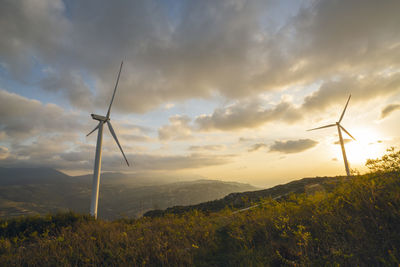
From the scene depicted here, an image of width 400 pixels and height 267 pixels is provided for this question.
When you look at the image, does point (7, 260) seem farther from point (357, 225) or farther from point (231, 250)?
point (357, 225)

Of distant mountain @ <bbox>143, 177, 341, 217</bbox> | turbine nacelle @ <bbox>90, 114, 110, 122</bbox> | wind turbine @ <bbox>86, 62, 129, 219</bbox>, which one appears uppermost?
turbine nacelle @ <bbox>90, 114, 110, 122</bbox>

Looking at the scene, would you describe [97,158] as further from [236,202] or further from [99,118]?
[236,202]

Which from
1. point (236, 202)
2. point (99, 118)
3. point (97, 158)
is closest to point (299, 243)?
point (236, 202)

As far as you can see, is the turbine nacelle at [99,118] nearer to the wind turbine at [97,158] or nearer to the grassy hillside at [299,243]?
the wind turbine at [97,158]

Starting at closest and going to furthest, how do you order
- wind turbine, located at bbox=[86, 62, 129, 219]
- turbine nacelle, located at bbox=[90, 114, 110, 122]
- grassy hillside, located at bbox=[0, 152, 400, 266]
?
grassy hillside, located at bbox=[0, 152, 400, 266], wind turbine, located at bbox=[86, 62, 129, 219], turbine nacelle, located at bbox=[90, 114, 110, 122]

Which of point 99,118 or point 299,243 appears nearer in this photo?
point 299,243

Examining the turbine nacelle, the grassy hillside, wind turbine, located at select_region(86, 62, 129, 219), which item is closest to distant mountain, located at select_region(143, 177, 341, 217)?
wind turbine, located at select_region(86, 62, 129, 219)

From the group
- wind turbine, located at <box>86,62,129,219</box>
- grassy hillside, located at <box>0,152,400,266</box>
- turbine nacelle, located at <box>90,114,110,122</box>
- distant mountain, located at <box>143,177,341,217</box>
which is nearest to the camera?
grassy hillside, located at <box>0,152,400,266</box>

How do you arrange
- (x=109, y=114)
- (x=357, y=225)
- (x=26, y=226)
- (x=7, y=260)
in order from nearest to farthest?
(x=357, y=225) → (x=7, y=260) → (x=26, y=226) → (x=109, y=114)

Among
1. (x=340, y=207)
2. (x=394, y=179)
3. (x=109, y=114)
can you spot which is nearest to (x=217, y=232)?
(x=340, y=207)

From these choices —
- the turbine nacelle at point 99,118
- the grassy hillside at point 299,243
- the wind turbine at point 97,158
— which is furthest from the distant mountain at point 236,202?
the turbine nacelle at point 99,118

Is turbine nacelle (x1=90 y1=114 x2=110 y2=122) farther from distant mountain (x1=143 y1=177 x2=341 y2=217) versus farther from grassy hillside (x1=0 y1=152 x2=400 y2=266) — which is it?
grassy hillside (x1=0 y1=152 x2=400 y2=266)
